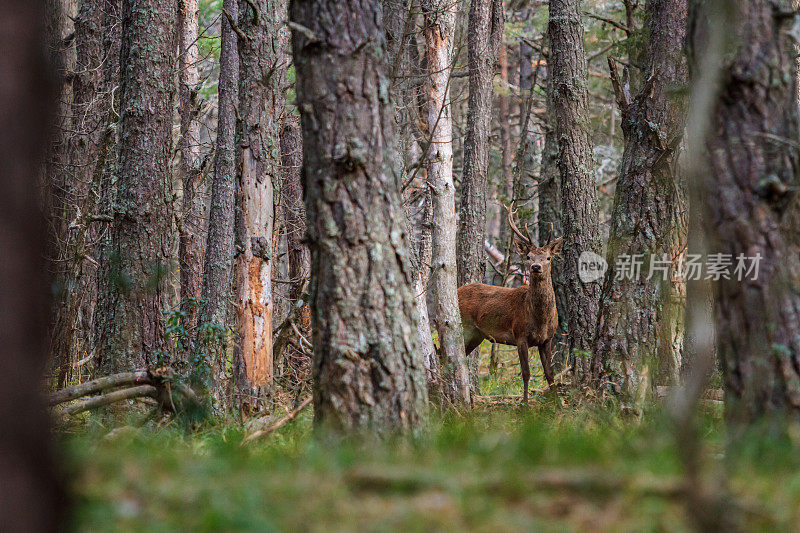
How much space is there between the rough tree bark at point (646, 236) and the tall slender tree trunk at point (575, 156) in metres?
2.99

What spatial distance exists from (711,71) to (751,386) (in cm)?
165

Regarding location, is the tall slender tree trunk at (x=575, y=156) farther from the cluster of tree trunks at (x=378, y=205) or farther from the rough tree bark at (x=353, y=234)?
the rough tree bark at (x=353, y=234)

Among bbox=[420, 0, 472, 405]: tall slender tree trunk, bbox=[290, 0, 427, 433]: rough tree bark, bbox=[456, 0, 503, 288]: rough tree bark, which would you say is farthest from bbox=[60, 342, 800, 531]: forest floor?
bbox=[456, 0, 503, 288]: rough tree bark

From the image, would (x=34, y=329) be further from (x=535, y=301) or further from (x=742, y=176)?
(x=535, y=301)

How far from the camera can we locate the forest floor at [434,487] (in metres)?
2.56

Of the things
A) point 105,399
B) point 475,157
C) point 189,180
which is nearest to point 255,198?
point 105,399

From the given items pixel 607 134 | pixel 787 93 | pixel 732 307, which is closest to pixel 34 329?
pixel 732 307

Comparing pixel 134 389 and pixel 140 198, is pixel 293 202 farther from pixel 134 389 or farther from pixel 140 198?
pixel 134 389

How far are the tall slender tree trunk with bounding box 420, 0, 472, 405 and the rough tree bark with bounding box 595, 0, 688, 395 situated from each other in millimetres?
2352

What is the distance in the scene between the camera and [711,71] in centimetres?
393

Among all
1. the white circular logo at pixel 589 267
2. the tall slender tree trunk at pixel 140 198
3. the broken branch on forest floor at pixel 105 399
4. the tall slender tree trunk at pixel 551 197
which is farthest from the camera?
the tall slender tree trunk at pixel 551 197

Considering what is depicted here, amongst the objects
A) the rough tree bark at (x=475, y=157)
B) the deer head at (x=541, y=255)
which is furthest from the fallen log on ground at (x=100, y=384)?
the rough tree bark at (x=475, y=157)

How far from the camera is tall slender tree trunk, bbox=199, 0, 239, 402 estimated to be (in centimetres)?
1039

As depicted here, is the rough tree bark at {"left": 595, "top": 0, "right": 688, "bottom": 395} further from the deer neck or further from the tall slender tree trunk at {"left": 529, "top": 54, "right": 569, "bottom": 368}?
the tall slender tree trunk at {"left": 529, "top": 54, "right": 569, "bottom": 368}
